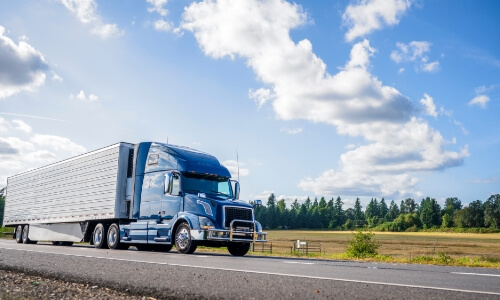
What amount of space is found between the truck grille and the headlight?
0.62m

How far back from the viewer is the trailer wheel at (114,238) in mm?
17828

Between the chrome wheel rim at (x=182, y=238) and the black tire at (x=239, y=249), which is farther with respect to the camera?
the black tire at (x=239, y=249)

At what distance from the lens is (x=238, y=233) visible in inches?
597

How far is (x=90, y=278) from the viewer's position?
260 inches

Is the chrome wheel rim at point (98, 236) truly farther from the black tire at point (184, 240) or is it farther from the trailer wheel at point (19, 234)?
the trailer wheel at point (19, 234)

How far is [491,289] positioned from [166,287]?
4060 millimetres

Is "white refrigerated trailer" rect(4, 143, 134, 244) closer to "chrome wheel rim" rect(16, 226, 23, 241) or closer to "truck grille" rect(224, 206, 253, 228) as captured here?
"chrome wheel rim" rect(16, 226, 23, 241)

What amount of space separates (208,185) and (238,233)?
2.09 metres

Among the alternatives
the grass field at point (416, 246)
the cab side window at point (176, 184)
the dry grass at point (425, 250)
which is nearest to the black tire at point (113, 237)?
the cab side window at point (176, 184)

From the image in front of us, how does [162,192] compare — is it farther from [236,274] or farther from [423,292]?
[423,292]

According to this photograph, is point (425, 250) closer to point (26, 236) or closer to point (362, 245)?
point (362, 245)

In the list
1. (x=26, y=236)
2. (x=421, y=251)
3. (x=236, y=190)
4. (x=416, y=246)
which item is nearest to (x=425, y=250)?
(x=421, y=251)

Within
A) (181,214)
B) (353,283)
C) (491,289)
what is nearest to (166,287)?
(353,283)

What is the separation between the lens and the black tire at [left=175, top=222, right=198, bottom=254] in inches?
577
